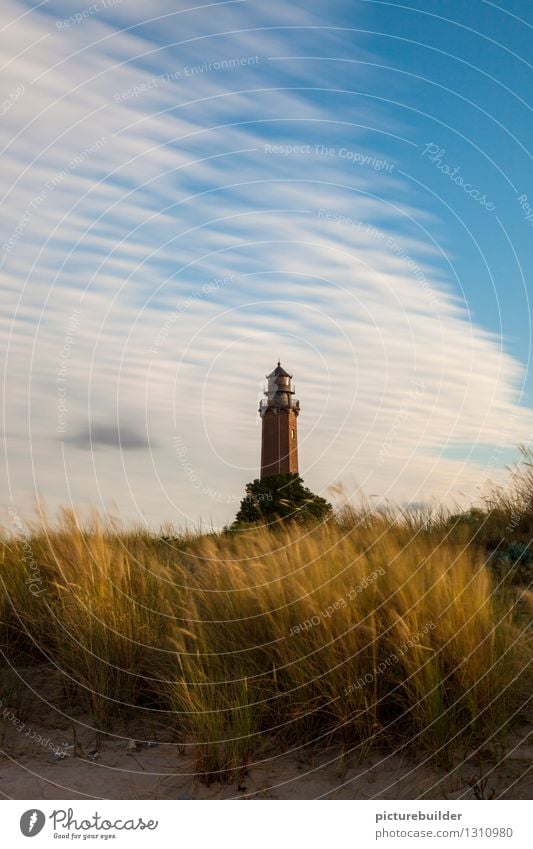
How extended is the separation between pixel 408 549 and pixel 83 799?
142 inches

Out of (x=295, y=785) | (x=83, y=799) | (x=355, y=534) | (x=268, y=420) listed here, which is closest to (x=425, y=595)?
(x=295, y=785)

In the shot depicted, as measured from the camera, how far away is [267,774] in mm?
5531

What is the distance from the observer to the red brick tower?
4353cm

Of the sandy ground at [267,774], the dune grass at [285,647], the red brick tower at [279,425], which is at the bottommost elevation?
the sandy ground at [267,774]

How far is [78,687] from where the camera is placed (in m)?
6.96

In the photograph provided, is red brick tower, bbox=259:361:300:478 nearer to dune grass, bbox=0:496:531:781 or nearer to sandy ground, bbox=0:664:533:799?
dune grass, bbox=0:496:531:781

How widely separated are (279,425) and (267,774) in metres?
39.2

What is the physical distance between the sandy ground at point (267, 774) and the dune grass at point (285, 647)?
12 cm

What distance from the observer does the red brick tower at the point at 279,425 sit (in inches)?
1714

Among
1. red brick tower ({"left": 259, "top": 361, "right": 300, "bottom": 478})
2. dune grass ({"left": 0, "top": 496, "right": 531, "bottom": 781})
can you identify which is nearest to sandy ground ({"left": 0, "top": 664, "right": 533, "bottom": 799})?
dune grass ({"left": 0, "top": 496, "right": 531, "bottom": 781})

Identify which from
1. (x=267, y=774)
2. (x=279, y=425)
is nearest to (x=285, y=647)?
(x=267, y=774)

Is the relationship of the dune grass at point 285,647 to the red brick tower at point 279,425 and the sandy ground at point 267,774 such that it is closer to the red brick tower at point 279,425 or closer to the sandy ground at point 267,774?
the sandy ground at point 267,774

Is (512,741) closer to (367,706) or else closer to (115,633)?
(367,706)

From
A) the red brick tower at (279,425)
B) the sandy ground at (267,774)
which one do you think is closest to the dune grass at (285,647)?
the sandy ground at (267,774)
